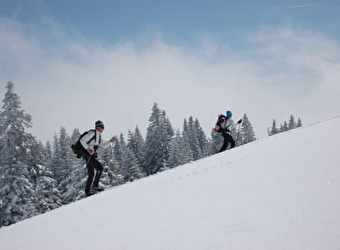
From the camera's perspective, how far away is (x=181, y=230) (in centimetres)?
347

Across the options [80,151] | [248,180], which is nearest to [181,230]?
[248,180]

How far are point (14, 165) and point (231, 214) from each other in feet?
83.9

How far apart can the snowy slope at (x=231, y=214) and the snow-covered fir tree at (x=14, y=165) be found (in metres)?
20.8

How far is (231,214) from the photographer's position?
3535 millimetres

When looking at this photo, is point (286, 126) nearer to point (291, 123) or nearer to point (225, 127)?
point (291, 123)

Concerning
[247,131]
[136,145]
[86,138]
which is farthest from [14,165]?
[247,131]

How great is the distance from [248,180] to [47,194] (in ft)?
93.6

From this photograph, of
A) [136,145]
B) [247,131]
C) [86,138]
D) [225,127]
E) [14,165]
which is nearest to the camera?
[86,138]

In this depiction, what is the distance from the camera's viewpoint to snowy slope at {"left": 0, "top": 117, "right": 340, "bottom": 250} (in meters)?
2.81

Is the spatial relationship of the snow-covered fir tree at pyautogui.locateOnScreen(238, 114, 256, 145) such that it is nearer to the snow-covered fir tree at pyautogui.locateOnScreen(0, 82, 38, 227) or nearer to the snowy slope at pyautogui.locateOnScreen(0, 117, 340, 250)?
the snow-covered fir tree at pyautogui.locateOnScreen(0, 82, 38, 227)

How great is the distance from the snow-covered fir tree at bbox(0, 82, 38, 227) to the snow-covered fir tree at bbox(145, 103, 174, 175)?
69.3ft

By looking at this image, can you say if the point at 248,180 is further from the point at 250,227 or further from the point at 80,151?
the point at 80,151

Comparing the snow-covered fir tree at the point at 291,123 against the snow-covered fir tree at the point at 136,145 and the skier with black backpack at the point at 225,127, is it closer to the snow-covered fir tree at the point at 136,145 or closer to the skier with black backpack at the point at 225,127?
the snow-covered fir tree at the point at 136,145

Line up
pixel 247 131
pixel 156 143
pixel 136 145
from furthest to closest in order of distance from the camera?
1. pixel 247 131
2. pixel 136 145
3. pixel 156 143
